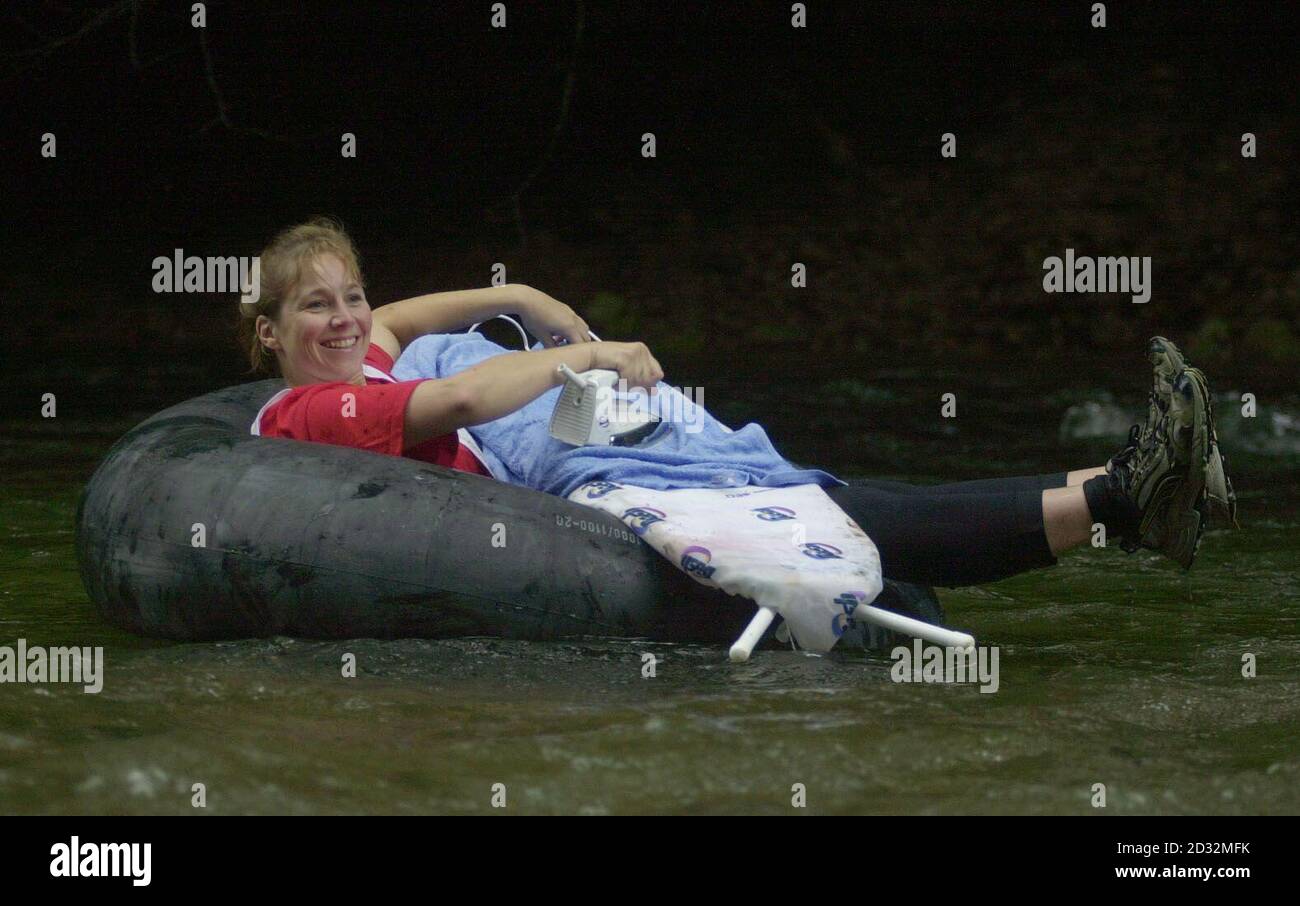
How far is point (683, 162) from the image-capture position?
1001 centimetres

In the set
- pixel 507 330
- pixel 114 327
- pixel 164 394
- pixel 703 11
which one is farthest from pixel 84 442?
pixel 703 11

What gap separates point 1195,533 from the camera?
279 centimetres

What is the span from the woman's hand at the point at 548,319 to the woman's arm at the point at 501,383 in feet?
1.35

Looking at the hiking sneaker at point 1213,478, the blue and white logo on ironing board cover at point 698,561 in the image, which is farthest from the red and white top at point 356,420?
the hiking sneaker at point 1213,478

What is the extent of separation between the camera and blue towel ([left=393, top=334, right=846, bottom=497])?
3.04 m

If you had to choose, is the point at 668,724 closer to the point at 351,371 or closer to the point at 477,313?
the point at 351,371

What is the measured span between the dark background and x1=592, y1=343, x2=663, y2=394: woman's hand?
6314 mm

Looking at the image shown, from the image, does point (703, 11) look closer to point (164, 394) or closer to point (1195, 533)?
point (164, 394)

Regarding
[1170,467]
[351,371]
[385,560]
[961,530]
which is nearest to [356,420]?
[351,371]

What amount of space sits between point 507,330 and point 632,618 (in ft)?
19.9

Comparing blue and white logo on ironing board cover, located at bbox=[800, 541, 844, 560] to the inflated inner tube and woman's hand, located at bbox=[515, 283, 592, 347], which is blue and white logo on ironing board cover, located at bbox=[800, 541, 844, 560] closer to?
the inflated inner tube

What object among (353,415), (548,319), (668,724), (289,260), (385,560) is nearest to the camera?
(668,724)

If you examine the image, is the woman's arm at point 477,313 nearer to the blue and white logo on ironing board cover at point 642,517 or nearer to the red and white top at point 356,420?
the red and white top at point 356,420

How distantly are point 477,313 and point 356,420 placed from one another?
0.68 meters
